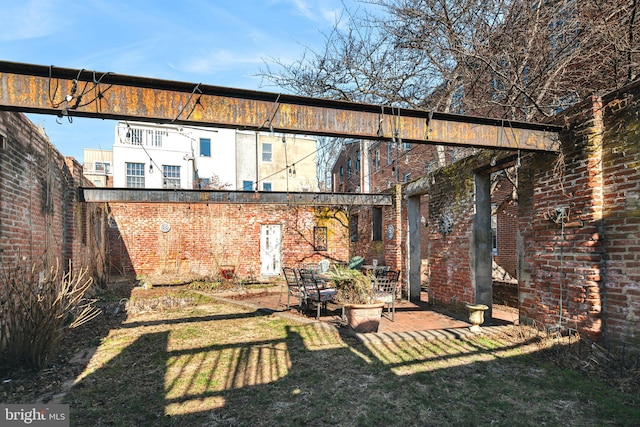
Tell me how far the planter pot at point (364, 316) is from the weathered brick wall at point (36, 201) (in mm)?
5279

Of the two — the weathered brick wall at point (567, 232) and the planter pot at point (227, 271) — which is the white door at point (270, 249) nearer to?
the planter pot at point (227, 271)

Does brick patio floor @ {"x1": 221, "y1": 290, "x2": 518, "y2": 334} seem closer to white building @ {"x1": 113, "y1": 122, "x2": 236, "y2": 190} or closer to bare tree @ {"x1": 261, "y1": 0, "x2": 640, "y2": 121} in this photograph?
bare tree @ {"x1": 261, "y1": 0, "x2": 640, "y2": 121}

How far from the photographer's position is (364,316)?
6145mm

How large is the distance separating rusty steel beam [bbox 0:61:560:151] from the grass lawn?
308 centimetres

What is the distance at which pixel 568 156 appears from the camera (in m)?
4.98

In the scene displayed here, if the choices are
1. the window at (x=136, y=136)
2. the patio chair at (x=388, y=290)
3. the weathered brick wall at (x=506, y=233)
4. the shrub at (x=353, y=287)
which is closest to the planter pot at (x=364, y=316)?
the shrub at (x=353, y=287)

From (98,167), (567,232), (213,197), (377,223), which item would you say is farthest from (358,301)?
(98,167)

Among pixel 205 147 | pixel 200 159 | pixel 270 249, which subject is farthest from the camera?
pixel 205 147

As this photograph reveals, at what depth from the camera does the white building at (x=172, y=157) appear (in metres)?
22.0

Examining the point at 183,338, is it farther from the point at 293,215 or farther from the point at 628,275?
the point at 293,215

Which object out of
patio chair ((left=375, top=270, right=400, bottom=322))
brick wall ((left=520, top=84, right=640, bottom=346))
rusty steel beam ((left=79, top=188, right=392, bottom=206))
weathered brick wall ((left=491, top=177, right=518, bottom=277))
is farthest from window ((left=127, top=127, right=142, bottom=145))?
brick wall ((left=520, top=84, right=640, bottom=346))

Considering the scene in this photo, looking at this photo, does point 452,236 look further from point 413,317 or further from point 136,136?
point 136,136

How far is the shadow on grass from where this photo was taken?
3.34m

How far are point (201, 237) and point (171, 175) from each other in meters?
10.2
